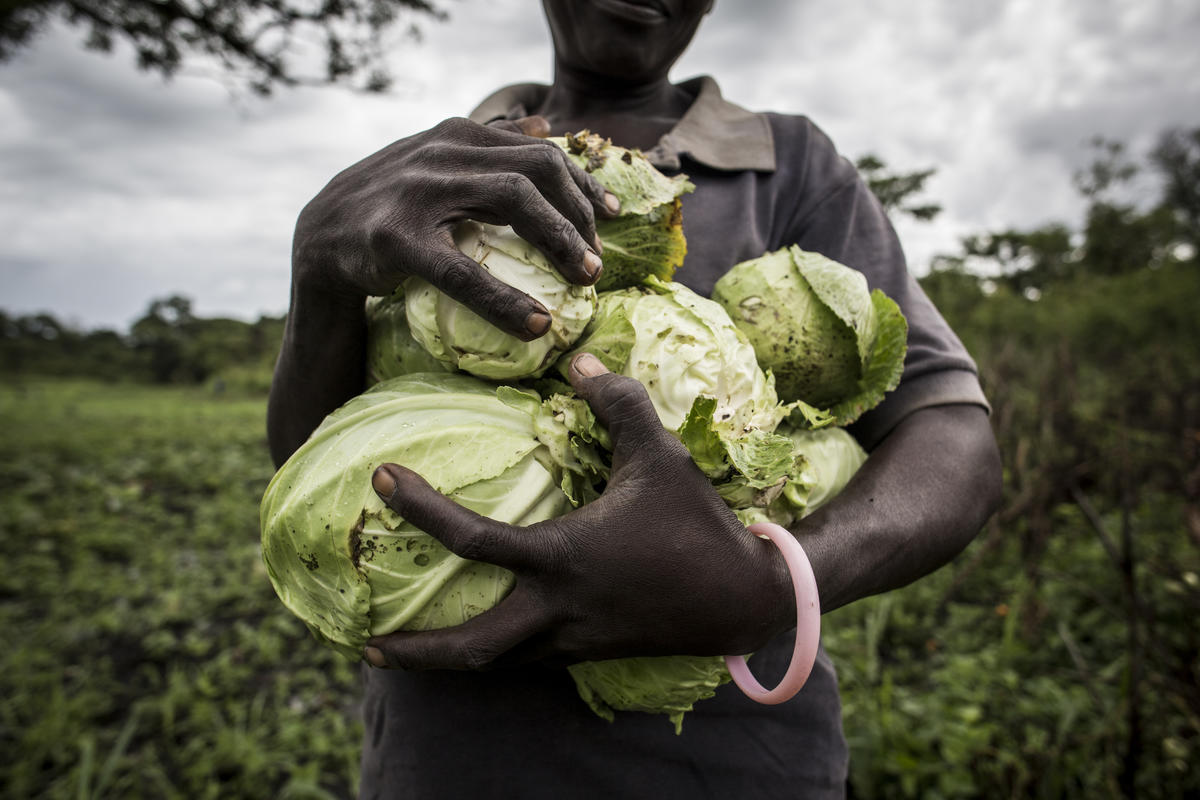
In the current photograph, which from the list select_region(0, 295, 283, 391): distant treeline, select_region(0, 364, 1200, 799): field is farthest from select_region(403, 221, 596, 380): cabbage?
select_region(0, 295, 283, 391): distant treeline

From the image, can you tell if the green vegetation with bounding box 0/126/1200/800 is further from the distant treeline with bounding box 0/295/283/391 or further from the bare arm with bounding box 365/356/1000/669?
the distant treeline with bounding box 0/295/283/391

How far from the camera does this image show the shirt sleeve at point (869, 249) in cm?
155

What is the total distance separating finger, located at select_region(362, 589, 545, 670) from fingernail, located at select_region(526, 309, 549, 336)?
0.40 metres

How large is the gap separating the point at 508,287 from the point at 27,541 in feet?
22.3

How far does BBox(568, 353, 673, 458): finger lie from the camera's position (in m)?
0.99

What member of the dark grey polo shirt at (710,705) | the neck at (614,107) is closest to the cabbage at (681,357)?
the dark grey polo shirt at (710,705)

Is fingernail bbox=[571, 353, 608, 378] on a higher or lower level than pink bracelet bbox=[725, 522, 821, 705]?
higher

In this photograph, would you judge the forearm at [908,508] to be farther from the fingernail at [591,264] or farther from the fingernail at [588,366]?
the fingernail at [591,264]

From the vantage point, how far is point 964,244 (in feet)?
130

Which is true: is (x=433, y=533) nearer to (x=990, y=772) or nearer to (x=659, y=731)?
(x=659, y=731)

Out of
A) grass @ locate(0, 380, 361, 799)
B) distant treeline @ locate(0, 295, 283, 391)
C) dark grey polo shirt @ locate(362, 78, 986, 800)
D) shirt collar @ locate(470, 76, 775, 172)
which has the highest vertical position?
shirt collar @ locate(470, 76, 775, 172)

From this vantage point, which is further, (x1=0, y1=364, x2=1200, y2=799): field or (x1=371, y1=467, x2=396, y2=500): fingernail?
(x1=0, y1=364, x2=1200, y2=799): field

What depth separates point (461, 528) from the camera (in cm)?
98

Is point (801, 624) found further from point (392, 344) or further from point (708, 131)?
point (708, 131)
